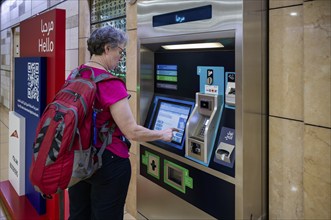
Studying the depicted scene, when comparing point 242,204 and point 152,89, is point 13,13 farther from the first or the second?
point 242,204

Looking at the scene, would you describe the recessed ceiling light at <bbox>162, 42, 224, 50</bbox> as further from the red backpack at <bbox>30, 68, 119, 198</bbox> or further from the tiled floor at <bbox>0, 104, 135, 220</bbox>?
the tiled floor at <bbox>0, 104, 135, 220</bbox>

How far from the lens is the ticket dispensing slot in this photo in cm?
173

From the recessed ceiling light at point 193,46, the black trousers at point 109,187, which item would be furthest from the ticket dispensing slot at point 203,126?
the black trousers at point 109,187

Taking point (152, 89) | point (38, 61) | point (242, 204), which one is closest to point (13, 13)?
point (38, 61)

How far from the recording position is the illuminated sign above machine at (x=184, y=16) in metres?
1.71

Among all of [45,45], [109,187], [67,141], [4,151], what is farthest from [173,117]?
[4,151]

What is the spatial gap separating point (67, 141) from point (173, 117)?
732 millimetres

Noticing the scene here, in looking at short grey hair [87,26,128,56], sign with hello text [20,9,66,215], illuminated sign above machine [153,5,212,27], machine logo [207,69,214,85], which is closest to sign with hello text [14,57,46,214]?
sign with hello text [20,9,66,215]

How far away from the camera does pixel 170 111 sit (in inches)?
83.1

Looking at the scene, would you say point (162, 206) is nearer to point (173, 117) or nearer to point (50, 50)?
point (173, 117)

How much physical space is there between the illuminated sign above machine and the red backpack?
0.56m

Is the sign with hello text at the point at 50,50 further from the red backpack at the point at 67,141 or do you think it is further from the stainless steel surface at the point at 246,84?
the stainless steel surface at the point at 246,84

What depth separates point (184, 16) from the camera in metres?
1.86

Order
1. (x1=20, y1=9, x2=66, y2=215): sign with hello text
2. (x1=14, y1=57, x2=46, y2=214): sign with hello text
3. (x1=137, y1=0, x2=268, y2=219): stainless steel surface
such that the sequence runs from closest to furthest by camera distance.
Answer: (x1=137, y1=0, x2=268, y2=219): stainless steel surface
(x1=20, y1=9, x2=66, y2=215): sign with hello text
(x1=14, y1=57, x2=46, y2=214): sign with hello text
